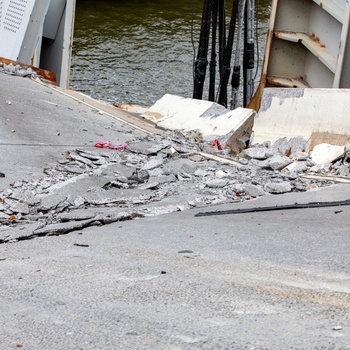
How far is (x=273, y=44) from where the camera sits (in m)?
8.89

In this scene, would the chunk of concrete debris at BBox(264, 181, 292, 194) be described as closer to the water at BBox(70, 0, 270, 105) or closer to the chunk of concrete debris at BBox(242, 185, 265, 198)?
the chunk of concrete debris at BBox(242, 185, 265, 198)

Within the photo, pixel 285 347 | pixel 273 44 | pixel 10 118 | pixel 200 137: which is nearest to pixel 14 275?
pixel 285 347

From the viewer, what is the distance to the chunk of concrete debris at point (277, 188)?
491 cm

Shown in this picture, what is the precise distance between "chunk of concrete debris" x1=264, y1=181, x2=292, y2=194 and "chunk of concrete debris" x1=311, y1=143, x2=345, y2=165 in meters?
1.01

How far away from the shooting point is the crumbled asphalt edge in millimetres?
4285

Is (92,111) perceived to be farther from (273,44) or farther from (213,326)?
(213,326)

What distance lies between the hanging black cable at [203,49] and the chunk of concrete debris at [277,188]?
14.9 feet

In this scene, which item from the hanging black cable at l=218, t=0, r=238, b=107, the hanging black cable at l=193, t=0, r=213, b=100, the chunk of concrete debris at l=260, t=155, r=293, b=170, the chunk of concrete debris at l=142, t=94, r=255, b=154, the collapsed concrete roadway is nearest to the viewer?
the collapsed concrete roadway

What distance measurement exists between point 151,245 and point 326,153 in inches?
112

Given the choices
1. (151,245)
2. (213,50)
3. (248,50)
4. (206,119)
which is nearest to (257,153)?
(206,119)

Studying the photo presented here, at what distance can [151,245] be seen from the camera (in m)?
3.54

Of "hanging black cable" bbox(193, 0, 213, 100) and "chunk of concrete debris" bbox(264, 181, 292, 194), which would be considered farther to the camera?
"hanging black cable" bbox(193, 0, 213, 100)

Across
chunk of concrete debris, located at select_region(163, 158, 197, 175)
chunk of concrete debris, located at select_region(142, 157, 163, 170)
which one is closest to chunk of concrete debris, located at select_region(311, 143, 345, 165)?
chunk of concrete debris, located at select_region(163, 158, 197, 175)

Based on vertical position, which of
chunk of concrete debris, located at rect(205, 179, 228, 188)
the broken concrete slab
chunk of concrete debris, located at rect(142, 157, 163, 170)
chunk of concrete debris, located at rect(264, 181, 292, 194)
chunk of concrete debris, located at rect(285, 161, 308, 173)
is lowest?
chunk of concrete debris, located at rect(285, 161, 308, 173)
